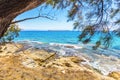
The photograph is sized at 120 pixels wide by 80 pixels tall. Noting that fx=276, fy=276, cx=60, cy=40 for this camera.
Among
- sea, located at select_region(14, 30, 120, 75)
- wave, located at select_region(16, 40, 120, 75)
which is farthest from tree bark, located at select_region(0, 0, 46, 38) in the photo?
wave, located at select_region(16, 40, 120, 75)

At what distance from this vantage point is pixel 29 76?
305 inches

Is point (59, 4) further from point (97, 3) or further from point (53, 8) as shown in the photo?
point (97, 3)

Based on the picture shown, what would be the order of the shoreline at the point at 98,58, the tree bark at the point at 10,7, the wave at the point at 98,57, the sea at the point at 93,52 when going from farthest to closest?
the wave at the point at 98,57, the shoreline at the point at 98,58, the sea at the point at 93,52, the tree bark at the point at 10,7

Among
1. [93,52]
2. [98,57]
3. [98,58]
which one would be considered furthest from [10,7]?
[93,52]

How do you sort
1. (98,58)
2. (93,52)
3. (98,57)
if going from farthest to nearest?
1. (93,52)
2. (98,57)
3. (98,58)

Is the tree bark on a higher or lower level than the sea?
higher

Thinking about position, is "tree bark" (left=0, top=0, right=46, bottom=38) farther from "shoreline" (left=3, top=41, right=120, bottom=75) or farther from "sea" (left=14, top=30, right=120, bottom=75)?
"shoreline" (left=3, top=41, right=120, bottom=75)

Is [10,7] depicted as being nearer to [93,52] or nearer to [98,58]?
[98,58]

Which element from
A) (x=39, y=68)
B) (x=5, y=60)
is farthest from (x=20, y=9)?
(x=5, y=60)

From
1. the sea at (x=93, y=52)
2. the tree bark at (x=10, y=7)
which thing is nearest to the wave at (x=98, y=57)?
the sea at (x=93, y=52)

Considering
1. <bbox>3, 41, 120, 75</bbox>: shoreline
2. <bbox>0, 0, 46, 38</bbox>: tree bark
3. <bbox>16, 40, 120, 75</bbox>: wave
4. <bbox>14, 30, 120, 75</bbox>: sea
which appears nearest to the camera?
<bbox>0, 0, 46, 38</bbox>: tree bark

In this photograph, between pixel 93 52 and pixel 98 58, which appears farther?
pixel 93 52

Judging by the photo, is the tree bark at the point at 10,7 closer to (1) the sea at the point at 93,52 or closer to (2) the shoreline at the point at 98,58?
(1) the sea at the point at 93,52

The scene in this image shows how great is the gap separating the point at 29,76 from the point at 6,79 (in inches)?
27.8
